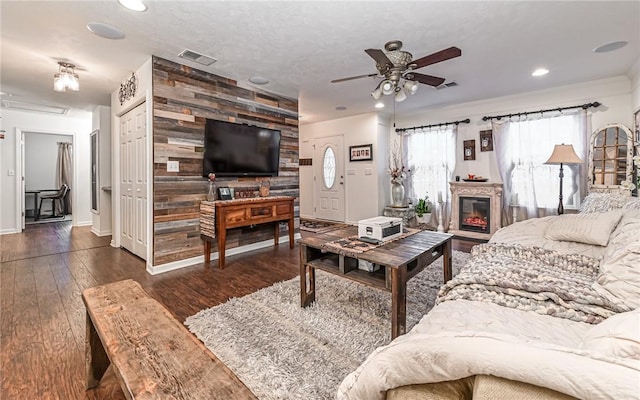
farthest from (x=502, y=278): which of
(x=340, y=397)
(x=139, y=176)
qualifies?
(x=139, y=176)

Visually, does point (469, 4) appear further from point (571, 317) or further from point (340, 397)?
point (340, 397)

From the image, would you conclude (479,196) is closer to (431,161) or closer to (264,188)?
(431,161)

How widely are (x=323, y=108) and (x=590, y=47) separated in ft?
12.3

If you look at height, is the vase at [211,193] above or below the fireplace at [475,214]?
above

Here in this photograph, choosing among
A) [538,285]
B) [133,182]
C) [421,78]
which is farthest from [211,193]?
[538,285]

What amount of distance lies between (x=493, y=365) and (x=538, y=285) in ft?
3.39

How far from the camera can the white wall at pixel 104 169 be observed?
17.0 feet

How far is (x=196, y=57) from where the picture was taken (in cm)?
320

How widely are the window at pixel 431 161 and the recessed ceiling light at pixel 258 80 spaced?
3.23 metres

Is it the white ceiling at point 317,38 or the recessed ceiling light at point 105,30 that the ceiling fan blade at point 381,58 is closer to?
the white ceiling at point 317,38

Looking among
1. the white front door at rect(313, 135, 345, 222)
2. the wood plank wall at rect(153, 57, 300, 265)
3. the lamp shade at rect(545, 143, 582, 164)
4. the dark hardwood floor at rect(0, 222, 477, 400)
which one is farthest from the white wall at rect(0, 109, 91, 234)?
the lamp shade at rect(545, 143, 582, 164)

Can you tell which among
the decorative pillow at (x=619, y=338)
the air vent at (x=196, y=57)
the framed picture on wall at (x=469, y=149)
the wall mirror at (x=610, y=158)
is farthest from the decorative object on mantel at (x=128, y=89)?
the wall mirror at (x=610, y=158)

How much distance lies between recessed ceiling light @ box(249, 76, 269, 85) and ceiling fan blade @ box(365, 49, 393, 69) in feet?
6.28

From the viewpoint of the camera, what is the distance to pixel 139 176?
142 inches
